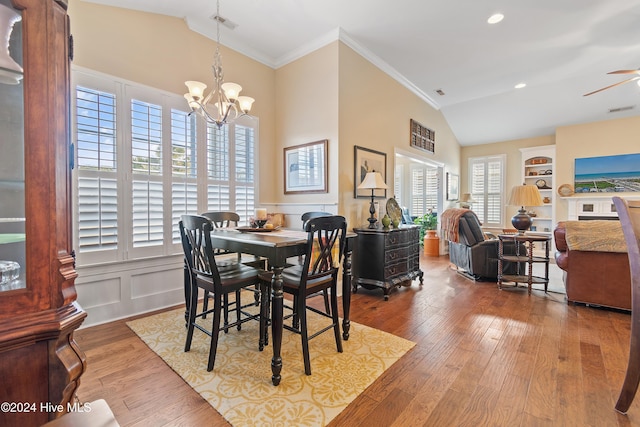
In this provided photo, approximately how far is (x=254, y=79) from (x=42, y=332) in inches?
158

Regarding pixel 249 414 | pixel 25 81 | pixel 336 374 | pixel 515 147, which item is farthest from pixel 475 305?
pixel 515 147

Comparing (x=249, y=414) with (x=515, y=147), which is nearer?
(x=249, y=414)

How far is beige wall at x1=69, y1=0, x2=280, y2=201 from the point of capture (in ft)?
8.70

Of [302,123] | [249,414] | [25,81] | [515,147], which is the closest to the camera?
[25,81]

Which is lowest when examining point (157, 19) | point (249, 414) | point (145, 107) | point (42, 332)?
point (249, 414)

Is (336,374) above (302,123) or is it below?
below

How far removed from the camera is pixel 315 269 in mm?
2066

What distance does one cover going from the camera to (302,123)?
402 cm

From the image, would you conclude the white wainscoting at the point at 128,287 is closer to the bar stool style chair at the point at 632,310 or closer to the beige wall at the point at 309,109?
the beige wall at the point at 309,109

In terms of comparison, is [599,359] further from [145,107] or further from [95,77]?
[95,77]

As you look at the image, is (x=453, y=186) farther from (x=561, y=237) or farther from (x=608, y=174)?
(x=561, y=237)

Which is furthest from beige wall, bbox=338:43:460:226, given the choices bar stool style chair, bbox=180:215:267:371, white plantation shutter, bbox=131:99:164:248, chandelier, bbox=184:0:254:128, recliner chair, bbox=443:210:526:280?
white plantation shutter, bbox=131:99:164:248

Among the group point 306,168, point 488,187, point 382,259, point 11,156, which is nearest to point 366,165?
point 306,168

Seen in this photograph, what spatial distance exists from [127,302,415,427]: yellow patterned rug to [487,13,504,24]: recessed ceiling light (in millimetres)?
3675
